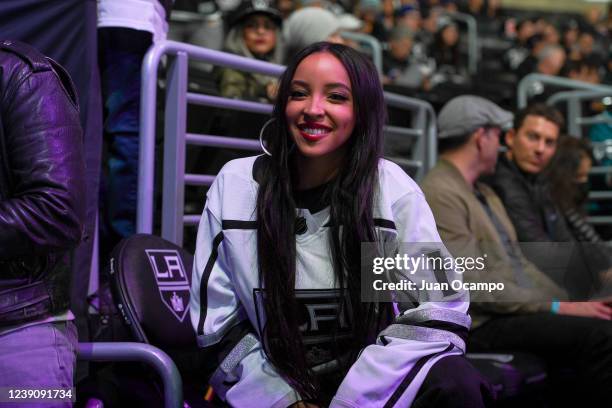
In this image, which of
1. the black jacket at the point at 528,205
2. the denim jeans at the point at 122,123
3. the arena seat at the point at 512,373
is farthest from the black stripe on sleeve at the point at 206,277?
the black jacket at the point at 528,205

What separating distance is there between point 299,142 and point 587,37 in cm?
1164

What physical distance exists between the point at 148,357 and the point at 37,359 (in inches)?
11.1

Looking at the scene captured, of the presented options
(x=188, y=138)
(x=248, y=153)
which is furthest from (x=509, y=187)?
(x=188, y=138)

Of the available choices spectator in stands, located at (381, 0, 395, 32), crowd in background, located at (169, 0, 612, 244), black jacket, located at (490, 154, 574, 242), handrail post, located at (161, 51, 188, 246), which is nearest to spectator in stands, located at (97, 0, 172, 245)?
handrail post, located at (161, 51, 188, 246)

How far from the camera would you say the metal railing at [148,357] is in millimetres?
2098

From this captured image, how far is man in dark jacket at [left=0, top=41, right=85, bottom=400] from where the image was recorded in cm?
192

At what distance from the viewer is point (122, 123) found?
3.12 meters

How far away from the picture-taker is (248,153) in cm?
364

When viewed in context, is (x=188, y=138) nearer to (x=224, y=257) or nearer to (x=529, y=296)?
(x=224, y=257)

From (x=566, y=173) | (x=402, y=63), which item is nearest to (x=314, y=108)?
(x=566, y=173)

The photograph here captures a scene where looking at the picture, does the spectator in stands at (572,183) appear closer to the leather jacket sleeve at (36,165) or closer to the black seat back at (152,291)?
the black seat back at (152,291)

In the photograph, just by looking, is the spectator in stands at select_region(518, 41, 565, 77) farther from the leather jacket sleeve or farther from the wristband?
the leather jacket sleeve

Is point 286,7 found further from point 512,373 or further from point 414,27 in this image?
point 512,373

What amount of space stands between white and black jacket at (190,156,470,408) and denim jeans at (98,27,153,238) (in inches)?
35.9
